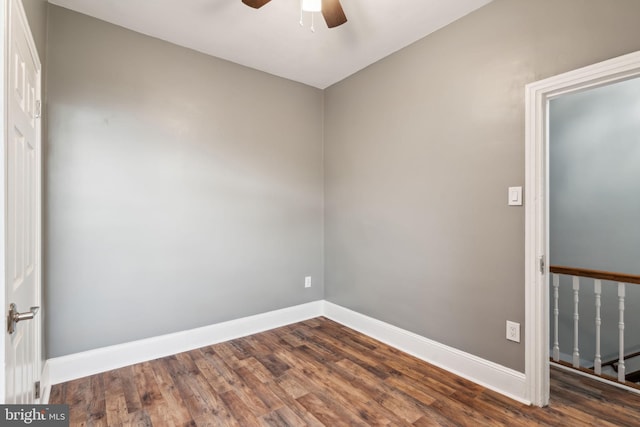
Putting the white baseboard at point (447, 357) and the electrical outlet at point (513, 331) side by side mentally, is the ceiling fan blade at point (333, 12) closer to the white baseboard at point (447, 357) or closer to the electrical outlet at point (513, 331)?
the electrical outlet at point (513, 331)

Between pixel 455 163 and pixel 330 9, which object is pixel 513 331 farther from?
pixel 330 9

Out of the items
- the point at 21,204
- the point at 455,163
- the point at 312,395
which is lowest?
the point at 312,395

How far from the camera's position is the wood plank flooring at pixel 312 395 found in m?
1.79

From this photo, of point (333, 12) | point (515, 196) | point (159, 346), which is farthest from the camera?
point (159, 346)

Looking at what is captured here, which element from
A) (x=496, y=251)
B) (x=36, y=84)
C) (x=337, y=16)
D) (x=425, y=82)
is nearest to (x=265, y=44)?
(x=337, y=16)

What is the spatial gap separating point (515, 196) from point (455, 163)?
1.64 feet

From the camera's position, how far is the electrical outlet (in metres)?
1.98

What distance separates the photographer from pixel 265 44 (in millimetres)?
2641

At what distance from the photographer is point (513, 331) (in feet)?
6.57

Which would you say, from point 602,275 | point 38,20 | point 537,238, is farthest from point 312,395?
point 38,20

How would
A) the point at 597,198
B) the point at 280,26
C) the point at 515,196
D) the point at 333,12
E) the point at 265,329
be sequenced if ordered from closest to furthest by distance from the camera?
the point at 333,12 → the point at 515,196 → the point at 280,26 → the point at 265,329 → the point at 597,198

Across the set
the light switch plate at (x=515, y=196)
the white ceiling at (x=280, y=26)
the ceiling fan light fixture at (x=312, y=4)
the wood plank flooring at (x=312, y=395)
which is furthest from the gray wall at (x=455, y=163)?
the ceiling fan light fixture at (x=312, y=4)

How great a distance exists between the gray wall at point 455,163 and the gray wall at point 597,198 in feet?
5.85

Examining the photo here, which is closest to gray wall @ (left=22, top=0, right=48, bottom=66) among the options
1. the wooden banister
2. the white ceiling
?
the white ceiling
